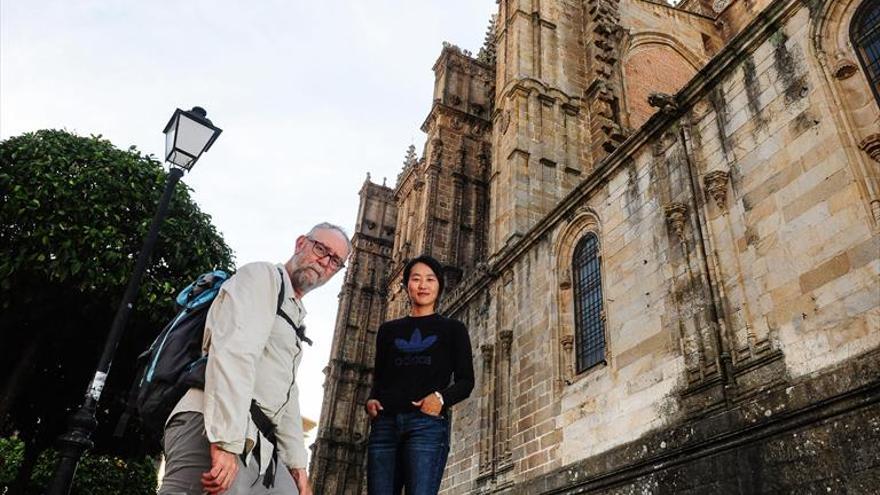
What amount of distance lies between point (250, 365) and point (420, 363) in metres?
1.27

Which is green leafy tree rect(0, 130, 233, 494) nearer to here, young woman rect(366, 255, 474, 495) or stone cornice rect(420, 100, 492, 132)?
young woman rect(366, 255, 474, 495)

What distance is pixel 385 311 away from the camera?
32.6m

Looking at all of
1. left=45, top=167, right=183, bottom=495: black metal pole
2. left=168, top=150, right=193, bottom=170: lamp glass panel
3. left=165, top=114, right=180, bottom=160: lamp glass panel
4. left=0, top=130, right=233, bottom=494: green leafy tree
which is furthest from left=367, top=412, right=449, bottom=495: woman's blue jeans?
left=0, top=130, right=233, bottom=494: green leafy tree

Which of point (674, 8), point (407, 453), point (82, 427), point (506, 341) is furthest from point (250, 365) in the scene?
point (674, 8)

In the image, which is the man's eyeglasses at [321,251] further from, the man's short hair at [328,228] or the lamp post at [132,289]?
the lamp post at [132,289]

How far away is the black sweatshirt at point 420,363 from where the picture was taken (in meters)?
3.50

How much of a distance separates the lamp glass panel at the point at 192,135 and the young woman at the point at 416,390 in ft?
13.5

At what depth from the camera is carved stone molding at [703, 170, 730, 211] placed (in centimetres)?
851

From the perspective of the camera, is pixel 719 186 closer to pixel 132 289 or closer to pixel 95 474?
pixel 132 289

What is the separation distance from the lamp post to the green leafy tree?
12.2ft

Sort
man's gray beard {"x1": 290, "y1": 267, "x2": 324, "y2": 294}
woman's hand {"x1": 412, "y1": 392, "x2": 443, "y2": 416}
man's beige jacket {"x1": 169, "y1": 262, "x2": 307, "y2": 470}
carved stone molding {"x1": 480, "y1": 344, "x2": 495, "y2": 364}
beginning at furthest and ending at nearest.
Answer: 1. carved stone molding {"x1": 480, "y1": 344, "x2": 495, "y2": 364}
2. woman's hand {"x1": 412, "y1": 392, "x2": 443, "y2": 416}
3. man's gray beard {"x1": 290, "y1": 267, "x2": 324, "y2": 294}
4. man's beige jacket {"x1": 169, "y1": 262, "x2": 307, "y2": 470}

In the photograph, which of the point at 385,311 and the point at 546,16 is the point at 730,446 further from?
the point at 385,311

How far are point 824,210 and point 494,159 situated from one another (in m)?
12.1

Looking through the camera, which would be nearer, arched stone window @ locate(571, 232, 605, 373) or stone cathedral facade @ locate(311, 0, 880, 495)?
stone cathedral facade @ locate(311, 0, 880, 495)
